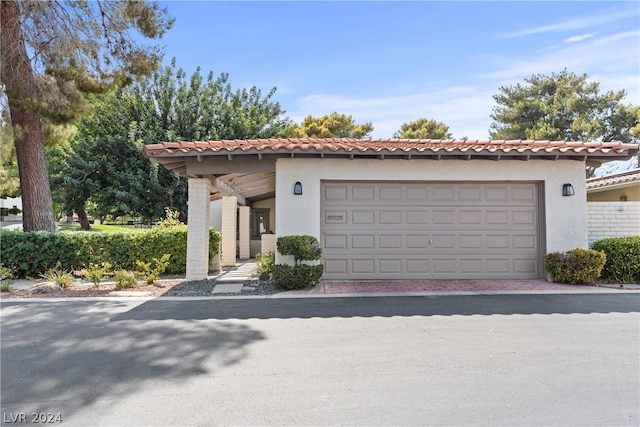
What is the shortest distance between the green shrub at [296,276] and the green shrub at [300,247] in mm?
225

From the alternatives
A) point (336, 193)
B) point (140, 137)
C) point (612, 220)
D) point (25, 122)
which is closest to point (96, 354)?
point (336, 193)

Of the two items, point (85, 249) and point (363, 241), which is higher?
point (363, 241)

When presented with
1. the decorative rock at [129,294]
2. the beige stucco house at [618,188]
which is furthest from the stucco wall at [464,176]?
the beige stucco house at [618,188]

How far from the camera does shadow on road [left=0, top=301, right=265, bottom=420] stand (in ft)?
11.8

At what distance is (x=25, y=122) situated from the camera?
11875 mm

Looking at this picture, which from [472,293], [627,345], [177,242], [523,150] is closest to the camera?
[627,345]

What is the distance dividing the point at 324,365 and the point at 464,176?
6797mm

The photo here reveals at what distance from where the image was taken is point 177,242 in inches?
440

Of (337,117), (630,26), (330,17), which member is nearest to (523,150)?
(630,26)

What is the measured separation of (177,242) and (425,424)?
9487 mm

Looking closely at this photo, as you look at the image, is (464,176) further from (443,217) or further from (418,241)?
(418,241)

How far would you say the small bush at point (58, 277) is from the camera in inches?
363

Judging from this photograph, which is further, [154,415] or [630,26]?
[630,26]

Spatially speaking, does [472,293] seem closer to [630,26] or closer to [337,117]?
[630,26]
